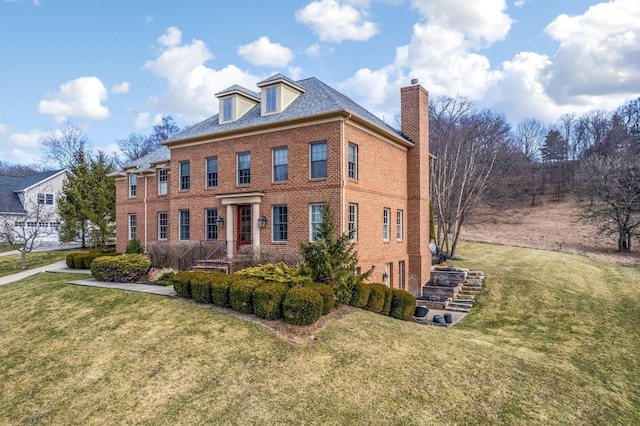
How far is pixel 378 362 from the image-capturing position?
30.4 feet

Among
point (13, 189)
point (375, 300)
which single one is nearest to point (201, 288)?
point (375, 300)

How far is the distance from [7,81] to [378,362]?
79.8 feet

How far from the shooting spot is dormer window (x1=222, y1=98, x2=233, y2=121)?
1944 cm

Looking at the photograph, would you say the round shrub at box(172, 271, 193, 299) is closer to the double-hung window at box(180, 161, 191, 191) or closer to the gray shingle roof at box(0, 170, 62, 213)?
the double-hung window at box(180, 161, 191, 191)

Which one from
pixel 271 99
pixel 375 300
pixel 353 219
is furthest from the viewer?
pixel 271 99

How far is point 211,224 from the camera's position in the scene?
765 inches

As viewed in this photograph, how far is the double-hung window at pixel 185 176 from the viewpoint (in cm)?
2048

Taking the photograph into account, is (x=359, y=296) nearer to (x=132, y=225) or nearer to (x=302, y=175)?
(x=302, y=175)

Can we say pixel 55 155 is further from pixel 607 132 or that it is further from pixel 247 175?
pixel 607 132

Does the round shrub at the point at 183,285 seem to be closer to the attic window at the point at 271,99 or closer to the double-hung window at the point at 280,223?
the double-hung window at the point at 280,223

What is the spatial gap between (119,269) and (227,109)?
8.85 meters

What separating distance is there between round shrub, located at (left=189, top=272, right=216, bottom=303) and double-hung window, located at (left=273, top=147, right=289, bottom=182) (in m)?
5.96

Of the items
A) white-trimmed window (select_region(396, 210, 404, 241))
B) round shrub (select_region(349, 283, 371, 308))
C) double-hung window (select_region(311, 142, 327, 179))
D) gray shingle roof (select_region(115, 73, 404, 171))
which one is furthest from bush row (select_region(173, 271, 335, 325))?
white-trimmed window (select_region(396, 210, 404, 241))

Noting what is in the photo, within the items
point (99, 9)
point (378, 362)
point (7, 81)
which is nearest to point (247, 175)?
point (99, 9)
